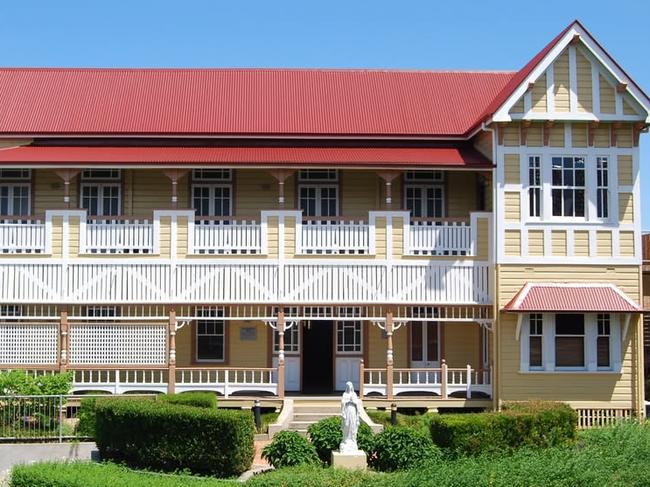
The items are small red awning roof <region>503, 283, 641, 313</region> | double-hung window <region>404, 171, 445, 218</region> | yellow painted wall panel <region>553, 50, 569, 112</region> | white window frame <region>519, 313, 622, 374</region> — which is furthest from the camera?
double-hung window <region>404, 171, 445, 218</region>

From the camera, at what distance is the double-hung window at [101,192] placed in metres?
30.2

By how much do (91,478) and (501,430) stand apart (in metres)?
8.45

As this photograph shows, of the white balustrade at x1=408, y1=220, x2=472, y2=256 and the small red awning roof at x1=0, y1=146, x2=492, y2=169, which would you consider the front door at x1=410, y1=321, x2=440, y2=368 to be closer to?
the white balustrade at x1=408, y1=220, x2=472, y2=256

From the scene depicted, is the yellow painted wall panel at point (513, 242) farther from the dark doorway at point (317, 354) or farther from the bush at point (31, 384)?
the bush at point (31, 384)

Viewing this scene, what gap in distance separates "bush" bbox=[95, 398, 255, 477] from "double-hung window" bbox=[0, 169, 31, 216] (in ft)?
35.1

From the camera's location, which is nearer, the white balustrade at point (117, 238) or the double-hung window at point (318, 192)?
the white balustrade at point (117, 238)

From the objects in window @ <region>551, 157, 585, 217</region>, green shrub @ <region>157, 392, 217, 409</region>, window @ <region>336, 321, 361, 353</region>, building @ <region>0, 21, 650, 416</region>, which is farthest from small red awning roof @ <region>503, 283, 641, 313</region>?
green shrub @ <region>157, 392, 217, 409</region>

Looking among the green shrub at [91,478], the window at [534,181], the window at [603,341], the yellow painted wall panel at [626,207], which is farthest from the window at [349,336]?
the green shrub at [91,478]

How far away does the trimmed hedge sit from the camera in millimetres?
21219

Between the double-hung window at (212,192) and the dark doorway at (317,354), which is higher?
the double-hung window at (212,192)

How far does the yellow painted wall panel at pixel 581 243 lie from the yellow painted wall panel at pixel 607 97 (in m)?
3.35

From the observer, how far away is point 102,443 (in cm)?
2189

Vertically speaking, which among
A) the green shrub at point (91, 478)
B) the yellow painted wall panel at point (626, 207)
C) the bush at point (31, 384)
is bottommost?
the green shrub at point (91, 478)

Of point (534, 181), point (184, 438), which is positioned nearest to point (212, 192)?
point (534, 181)
